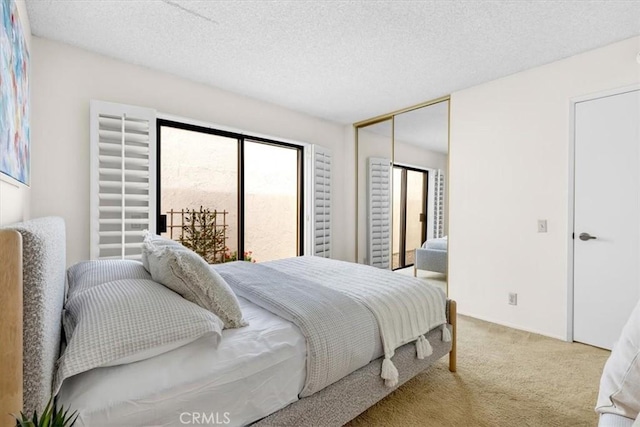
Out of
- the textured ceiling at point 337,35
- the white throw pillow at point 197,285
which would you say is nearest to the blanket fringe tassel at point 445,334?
the white throw pillow at point 197,285

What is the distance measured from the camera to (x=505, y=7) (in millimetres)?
1999

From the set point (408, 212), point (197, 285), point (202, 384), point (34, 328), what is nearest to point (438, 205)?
point (408, 212)

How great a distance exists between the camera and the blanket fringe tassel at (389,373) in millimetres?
1545

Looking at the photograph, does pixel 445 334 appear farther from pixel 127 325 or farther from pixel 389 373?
pixel 127 325

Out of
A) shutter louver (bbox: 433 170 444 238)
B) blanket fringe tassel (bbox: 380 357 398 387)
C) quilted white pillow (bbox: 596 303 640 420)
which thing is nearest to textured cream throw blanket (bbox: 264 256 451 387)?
blanket fringe tassel (bbox: 380 357 398 387)

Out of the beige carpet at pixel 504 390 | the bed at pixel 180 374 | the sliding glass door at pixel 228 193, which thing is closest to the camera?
the bed at pixel 180 374

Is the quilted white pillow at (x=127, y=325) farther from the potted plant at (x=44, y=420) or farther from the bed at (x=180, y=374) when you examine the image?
the potted plant at (x=44, y=420)

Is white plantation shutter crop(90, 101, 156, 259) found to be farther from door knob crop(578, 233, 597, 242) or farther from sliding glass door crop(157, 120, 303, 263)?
door knob crop(578, 233, 597, 242)

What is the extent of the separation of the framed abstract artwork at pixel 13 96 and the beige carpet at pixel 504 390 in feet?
7.34

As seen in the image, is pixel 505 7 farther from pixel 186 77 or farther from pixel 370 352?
pixel 186 77

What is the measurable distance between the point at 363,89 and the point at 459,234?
1.99 m

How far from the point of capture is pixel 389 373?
155 cm

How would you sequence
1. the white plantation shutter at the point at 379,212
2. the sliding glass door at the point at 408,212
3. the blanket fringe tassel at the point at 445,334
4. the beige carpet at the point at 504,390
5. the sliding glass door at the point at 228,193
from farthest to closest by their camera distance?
the white plantation shutter at the point at 379,212, the sliding glass door at the point at 408,212, the sliding glass door at the point at 228,193, the blanket fringe tassel at the point at 445,334, the beige carpet at the point at 504,390

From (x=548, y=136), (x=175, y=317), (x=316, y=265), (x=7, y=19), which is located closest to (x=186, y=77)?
(x=7, y=19)
